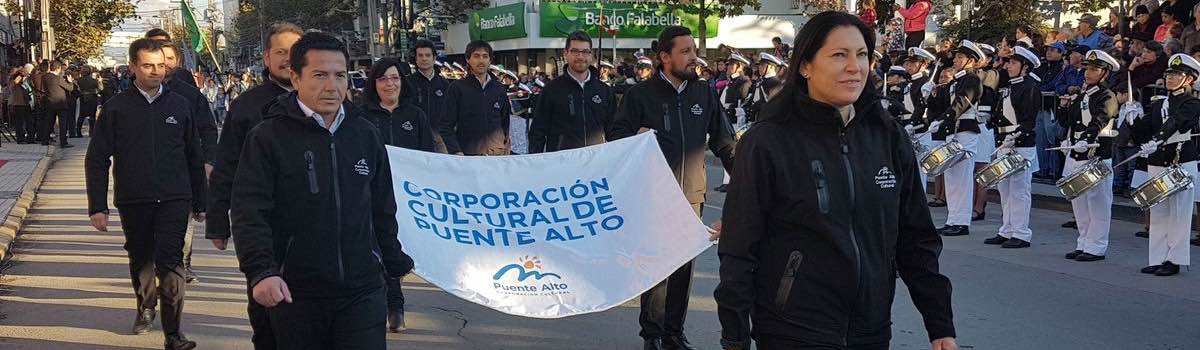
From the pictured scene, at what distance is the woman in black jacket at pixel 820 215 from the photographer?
3453mm

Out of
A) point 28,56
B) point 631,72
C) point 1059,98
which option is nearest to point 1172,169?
point 1059,98

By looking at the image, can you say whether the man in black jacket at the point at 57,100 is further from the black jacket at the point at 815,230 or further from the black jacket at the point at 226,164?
the black jacket at the point at 815,230

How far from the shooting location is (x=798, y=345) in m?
3.49

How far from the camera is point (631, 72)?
26266 millimetres

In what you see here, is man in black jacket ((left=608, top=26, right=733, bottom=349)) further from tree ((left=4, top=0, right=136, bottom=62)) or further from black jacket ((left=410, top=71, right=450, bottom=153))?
tree ((left=4, top=0, right=136, bottom=62))

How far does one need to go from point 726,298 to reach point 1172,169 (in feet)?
24.8

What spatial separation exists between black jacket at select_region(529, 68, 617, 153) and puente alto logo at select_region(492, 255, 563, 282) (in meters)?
2.50

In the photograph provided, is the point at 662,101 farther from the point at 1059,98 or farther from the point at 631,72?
the point at 631,72

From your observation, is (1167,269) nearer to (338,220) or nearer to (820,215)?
(820,215)

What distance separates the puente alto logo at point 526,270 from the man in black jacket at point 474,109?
4.36 metres

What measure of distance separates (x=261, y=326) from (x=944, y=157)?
9265mm

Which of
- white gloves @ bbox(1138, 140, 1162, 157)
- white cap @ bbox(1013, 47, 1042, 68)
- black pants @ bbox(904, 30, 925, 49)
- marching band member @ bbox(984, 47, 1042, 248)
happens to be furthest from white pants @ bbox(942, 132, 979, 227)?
black pants @ bbox(904, 30, 925, 49)

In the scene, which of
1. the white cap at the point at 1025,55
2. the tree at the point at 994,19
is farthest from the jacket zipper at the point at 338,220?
the tree at the point at 994,19

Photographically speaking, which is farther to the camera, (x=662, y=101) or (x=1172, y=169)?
(x=1172, y=169)
